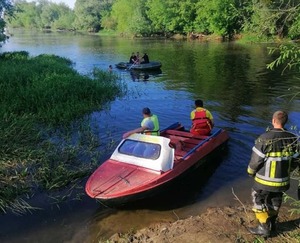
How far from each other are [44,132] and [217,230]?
27.3 feet

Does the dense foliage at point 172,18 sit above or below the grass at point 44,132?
above

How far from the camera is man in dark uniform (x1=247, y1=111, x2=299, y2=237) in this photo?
5355 millimetres

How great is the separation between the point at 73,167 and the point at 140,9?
2911 inches

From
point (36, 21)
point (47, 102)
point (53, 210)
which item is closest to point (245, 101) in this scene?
point (47, 102)

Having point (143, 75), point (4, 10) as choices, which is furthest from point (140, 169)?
point (4, 10)

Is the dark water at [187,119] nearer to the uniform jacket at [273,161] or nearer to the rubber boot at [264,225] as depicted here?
the uniform jacket at [273,161]

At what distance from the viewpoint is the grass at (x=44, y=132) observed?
8.80m

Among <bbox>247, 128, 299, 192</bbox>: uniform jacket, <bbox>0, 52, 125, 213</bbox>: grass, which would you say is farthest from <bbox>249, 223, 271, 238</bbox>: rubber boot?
<bbox>0, 52, 125, 213</bbox>: grass

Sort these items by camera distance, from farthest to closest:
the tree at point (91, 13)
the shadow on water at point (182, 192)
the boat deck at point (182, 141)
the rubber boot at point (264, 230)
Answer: the tree at point (91, 13)
the boat deck at point (182, 141)
the shadow on water at point (182, 192)
the rubber boot at point (264, 230)

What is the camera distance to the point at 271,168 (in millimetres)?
5453

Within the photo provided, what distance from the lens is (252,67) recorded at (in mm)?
28000

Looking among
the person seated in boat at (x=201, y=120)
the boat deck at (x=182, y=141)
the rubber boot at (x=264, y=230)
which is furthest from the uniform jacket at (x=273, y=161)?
the person seated in boat at (x=201, y=120)

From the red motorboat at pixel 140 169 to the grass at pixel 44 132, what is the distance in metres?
1.53

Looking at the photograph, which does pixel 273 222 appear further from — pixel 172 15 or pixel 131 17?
pixel 131 17
